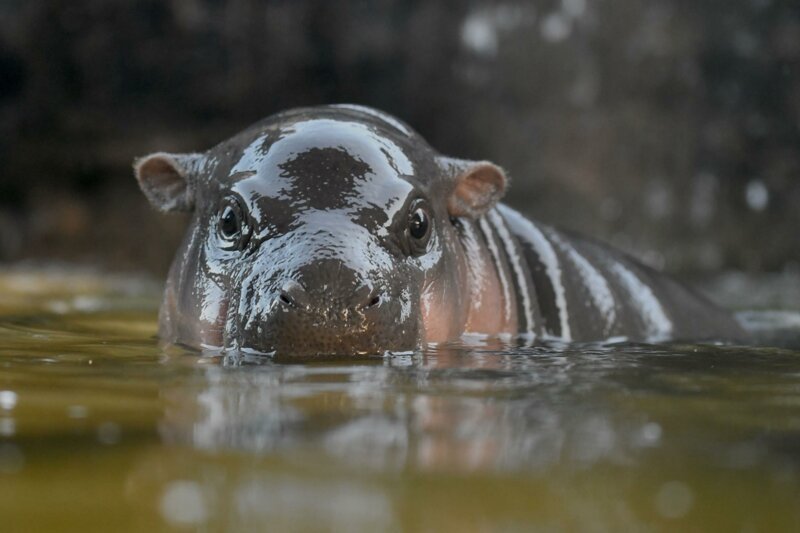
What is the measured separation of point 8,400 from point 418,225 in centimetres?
200

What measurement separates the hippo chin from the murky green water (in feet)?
1.00

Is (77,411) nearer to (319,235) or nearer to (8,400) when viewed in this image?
(8,400)

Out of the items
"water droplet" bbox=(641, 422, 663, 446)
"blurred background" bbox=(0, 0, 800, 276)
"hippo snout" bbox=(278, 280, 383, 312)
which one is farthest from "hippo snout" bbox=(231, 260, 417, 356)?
"blurred background" bbox=(0, 0, 800, 276)

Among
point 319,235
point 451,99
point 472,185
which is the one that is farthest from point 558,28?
point 319,235

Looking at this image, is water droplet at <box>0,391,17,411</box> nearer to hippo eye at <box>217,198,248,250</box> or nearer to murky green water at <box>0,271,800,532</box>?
murky green water at <box>0,271,800,532</box>

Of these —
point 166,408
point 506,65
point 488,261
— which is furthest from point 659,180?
point 166,408

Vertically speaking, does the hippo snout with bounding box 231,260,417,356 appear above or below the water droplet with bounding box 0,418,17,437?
above

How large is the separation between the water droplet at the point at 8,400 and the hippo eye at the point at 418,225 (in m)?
1.83

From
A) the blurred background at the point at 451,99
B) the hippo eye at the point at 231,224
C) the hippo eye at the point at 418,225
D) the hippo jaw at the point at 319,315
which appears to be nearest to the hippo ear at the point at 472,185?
the hippo eye at the point at 418,225

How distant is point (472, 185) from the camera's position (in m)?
4.88

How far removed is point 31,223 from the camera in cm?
1177

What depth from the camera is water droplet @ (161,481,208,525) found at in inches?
60.3

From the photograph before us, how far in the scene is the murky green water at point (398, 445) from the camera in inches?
62.2

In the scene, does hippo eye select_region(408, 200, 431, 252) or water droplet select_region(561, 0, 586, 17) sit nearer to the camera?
hippo eye select_region(408, 200, 431, 252)
